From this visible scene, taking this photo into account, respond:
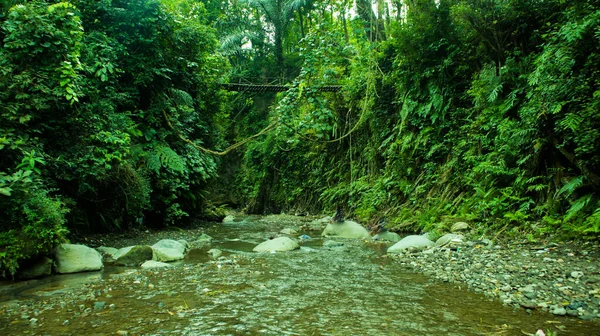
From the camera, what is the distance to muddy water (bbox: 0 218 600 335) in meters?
2.85

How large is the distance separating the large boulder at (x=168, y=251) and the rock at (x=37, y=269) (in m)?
1.49

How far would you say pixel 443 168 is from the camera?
8641 millimetres

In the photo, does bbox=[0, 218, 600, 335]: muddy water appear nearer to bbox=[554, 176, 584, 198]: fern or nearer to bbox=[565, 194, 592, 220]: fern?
bbox=[565, 194, 592, 220]: fern

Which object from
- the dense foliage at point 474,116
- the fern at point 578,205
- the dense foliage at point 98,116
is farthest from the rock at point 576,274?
the dense foliage at point 98,116

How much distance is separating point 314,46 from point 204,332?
723 cm

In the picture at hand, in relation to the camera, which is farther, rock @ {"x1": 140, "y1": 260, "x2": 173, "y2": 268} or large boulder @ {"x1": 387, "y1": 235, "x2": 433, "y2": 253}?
large boulder @ {"x1": 387, "y1": 235, "x2": 433, "y2": 253}

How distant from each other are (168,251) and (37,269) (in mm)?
1839

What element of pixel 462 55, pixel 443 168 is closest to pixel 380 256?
pixel 443 168

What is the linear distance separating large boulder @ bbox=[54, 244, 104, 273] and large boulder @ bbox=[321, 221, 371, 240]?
17.5 ft

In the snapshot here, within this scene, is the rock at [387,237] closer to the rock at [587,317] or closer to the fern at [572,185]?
the fern at [572,185]

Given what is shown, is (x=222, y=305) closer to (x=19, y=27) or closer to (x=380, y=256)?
(x=380, y=256)

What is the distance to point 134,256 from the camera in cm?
549

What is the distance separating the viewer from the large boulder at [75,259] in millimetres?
4773

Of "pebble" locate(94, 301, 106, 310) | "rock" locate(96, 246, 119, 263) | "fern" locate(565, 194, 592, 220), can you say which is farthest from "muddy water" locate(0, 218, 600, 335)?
"fern" locate(565, 194, 592, 220)
